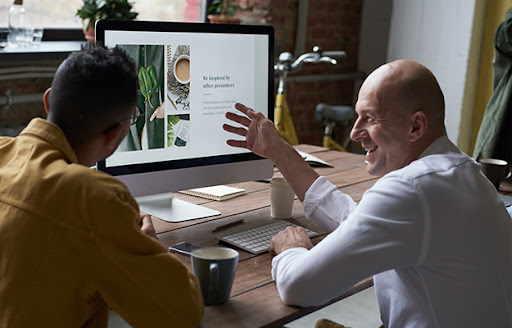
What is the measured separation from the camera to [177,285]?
1032 mm

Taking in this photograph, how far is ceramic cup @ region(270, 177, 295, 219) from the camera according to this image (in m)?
1.76

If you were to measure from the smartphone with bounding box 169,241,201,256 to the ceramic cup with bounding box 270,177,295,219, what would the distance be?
0.36 meters

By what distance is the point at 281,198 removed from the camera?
1.76 metres

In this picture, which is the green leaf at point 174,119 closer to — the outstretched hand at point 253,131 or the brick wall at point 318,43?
the outstretched hand at point 253,131

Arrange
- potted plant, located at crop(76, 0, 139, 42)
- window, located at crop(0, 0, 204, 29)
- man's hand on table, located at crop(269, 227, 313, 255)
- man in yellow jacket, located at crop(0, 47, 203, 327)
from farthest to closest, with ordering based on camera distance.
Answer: window, located at crop(0, 0, 204, 29), potted plant, located at crop(76, 0, 139, 42), man's hand on table, located at crop(269, 227, 313, 255), man in yellow jacket, located at crop(0, 47, 203, 327)

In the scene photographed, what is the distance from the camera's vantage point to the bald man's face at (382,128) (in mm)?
1336

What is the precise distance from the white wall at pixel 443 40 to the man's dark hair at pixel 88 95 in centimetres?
327

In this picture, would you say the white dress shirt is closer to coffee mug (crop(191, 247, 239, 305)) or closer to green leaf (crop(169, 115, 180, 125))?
coffee mug (crop(191, 247, 239, 305))

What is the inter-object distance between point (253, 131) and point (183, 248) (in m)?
0.45

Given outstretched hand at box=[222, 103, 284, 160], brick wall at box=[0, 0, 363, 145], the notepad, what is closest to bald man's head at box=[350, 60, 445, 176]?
outstretched hand at box=[222, 103, 284, 160]

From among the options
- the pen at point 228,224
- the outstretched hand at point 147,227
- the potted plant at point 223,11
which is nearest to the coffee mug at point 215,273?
the outstretched hand at point 147,227

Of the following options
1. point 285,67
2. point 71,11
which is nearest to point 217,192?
point 285,67

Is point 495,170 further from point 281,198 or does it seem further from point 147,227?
point 147,227

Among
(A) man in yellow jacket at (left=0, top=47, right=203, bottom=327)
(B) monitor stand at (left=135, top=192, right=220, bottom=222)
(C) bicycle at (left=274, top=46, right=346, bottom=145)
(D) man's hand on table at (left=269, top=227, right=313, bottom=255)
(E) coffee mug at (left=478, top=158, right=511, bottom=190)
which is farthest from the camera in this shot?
(C) bicycle at (left=274, top=46, right=346, bottom=145)
